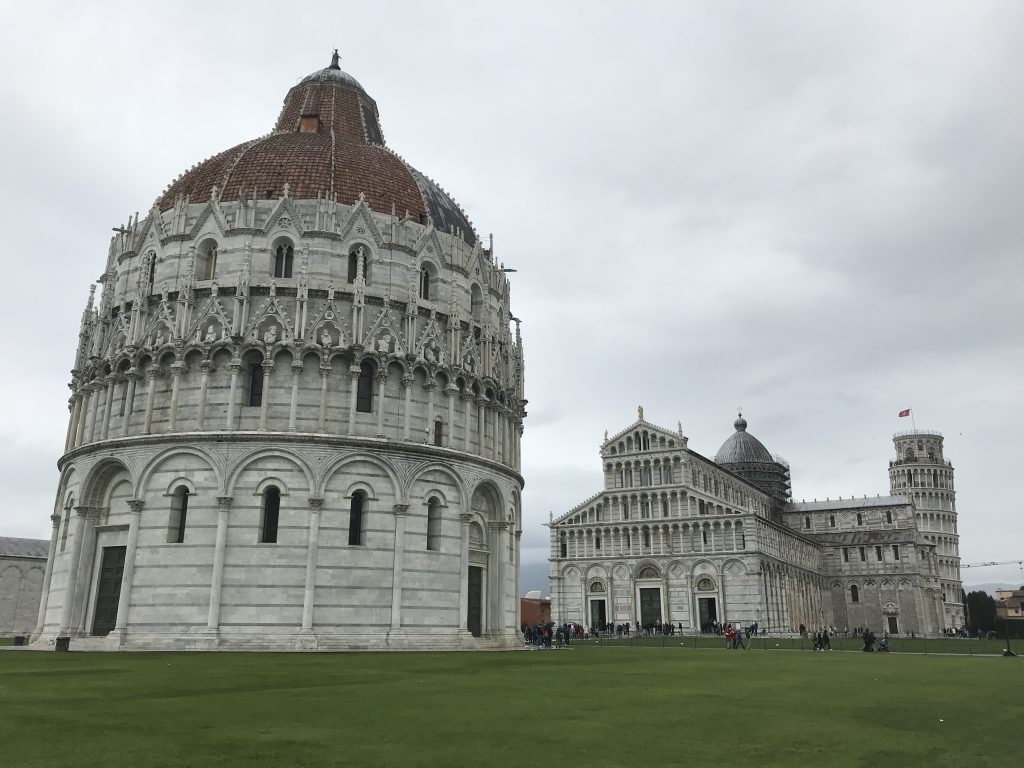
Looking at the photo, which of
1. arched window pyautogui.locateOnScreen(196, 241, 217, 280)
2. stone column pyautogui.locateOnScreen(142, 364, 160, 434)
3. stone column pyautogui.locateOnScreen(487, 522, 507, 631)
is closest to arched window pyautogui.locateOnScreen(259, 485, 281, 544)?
stone column pyautogui.locateOnScreen(142, 364, 160, 434)

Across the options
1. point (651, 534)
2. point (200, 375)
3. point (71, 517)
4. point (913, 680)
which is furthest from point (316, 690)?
point (651, 534)

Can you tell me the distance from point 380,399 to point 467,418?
482 centimetres

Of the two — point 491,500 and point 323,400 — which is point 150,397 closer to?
point 323,400

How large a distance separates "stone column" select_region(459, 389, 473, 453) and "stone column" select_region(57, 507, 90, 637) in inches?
660

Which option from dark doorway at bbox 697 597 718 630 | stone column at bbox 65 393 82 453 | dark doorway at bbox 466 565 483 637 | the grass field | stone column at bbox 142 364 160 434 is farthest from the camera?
dark doorway at bbox 697 597 718 630

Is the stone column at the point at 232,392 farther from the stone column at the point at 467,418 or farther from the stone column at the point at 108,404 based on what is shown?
the stone column at the point at 467,418

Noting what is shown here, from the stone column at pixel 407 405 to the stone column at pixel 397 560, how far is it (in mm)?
3206

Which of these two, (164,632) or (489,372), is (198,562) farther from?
(489,372)

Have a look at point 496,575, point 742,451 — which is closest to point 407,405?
point 496,575

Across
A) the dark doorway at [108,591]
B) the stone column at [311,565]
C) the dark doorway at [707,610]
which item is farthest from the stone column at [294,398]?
the dark doorway at [707,610]

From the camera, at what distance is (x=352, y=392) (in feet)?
117

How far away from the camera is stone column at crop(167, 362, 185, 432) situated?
3472 centimetres

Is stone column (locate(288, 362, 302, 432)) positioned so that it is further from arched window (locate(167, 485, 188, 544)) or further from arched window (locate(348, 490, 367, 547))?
arched window (locate(167, 485, 188, 544))

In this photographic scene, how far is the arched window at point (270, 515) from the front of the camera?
33.7 metres
